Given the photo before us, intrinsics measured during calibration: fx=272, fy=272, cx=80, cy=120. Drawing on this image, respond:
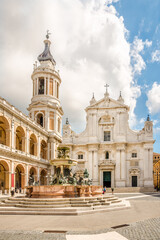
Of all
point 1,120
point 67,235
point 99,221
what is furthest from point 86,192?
point 1,120

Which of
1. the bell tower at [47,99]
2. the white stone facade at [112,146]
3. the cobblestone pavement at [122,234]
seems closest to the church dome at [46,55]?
the bell tower at [47,99]

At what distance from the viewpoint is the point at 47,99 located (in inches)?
2108

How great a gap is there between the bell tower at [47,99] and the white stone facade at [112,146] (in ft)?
9.75

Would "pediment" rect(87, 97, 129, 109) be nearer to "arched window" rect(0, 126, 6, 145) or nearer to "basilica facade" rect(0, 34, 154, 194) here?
"basilica facade" rect(0, 34, 154, 194)

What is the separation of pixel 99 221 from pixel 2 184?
27558mm

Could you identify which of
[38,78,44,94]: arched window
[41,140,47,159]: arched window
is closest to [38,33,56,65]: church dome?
[38,78,44,94]: arched window

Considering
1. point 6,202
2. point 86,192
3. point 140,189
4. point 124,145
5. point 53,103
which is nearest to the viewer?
point 6,202

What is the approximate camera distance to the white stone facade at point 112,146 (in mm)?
48500

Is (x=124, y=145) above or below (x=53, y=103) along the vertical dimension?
below

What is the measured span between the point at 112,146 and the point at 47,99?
15638 millimetres

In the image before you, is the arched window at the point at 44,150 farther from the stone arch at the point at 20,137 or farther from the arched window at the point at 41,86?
the arched window at the point at 41,86

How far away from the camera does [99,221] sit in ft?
40.5

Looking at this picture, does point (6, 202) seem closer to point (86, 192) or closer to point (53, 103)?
point (86, 192)

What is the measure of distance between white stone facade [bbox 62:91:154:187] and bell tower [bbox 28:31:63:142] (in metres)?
2.97
